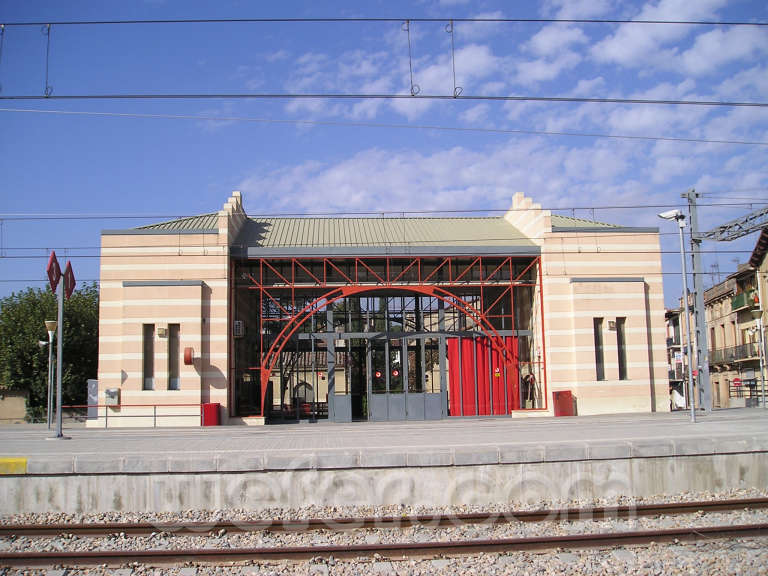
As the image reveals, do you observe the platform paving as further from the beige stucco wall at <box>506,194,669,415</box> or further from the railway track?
the beige stucco wall at <box>506,194,669,415</box>

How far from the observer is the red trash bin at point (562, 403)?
26.2 meters

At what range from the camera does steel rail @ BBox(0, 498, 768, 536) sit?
10.6 metres

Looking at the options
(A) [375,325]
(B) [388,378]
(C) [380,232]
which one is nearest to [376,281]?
(A) [375,325]

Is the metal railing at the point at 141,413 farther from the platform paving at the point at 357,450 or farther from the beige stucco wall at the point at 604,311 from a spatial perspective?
the beige stucco wall at the point at 604,311

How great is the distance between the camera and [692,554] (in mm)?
9250

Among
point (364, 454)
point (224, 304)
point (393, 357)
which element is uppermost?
point (224, 304)

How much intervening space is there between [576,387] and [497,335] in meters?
3.79

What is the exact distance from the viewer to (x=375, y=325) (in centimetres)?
2806

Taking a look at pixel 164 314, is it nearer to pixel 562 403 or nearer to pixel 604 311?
pixel 562 403

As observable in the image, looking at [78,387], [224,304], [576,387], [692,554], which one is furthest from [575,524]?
[78,387]

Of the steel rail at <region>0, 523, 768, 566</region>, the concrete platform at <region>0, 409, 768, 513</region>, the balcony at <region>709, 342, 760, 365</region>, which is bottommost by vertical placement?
the steel rail at <region>0, 523, 768, 566</region>

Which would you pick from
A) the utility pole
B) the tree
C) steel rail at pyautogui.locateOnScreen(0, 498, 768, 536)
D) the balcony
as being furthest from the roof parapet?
the tree

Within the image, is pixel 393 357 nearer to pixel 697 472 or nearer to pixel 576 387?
pixel 576 387

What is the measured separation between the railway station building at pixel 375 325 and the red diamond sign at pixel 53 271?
21.5 feet
